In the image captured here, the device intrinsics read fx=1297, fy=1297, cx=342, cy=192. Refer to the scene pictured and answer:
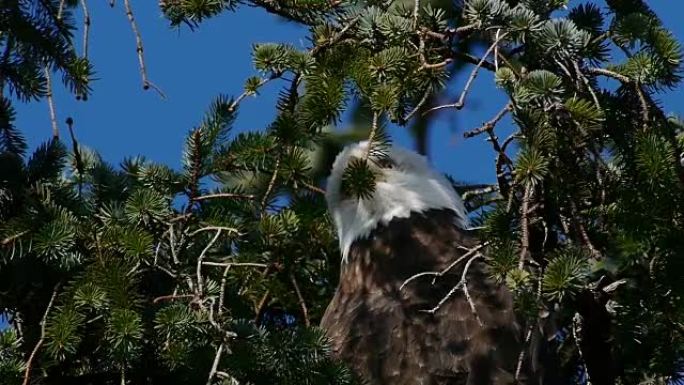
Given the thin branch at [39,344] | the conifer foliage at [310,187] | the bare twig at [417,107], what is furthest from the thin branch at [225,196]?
the bare twig at [417,107]

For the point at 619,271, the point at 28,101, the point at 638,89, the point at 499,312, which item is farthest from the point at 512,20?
the point at 28,101

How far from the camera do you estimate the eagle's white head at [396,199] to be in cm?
452

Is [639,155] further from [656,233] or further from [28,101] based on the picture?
[28,101]

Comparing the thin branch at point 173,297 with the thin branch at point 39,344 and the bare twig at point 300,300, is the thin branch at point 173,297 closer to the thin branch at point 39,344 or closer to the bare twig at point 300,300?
the thin branch at point 39,344

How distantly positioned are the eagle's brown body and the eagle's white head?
0.54 feet

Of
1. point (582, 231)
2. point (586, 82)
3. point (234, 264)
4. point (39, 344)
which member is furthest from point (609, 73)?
point (39, 344)

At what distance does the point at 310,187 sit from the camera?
3.70 m

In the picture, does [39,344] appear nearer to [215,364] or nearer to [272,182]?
[215,364]

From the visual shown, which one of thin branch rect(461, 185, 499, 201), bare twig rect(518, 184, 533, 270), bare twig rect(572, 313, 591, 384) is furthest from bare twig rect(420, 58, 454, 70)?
thin branch rect(461, 185, 499, 201)

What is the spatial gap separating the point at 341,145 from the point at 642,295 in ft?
5.74

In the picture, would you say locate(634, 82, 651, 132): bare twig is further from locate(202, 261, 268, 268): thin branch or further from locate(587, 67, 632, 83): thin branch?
locate(202, 261, 268, 268): thin branch

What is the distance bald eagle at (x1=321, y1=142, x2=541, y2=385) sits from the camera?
3.86m

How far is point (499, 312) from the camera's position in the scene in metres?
3.98

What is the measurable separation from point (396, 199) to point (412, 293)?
631 millimetres
